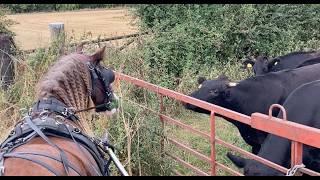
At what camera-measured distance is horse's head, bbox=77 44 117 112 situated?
3.96 metres

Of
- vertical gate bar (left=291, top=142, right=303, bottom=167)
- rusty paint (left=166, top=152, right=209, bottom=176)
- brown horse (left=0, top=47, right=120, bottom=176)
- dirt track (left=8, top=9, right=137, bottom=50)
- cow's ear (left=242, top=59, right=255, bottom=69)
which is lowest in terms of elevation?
dirt track (left=8, top=9, right=137, bottom=50)

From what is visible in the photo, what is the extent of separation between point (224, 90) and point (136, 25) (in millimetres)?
4804

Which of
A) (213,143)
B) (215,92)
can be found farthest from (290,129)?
(215,92)

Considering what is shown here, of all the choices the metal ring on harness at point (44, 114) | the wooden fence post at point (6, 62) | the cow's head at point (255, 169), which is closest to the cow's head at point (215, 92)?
the cow's head at point (255, 169)

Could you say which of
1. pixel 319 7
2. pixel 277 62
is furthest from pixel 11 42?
pixel 319 7

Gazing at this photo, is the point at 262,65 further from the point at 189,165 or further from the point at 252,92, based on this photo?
the point at 189,165

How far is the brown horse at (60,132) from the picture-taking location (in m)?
2.74

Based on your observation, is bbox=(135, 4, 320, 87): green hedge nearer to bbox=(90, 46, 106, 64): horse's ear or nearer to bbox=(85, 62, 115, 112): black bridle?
bbox=(85, 62, 115, 112): black bridle

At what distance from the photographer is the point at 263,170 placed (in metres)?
4.04

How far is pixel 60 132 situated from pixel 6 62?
4.96m

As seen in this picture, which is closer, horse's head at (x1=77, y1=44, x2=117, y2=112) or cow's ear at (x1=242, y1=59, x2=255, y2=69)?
horse's head at (x1=77, y1=44, x2=117, y2=112)

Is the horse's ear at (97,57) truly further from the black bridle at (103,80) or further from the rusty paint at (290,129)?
the rusty paint at (290,129)

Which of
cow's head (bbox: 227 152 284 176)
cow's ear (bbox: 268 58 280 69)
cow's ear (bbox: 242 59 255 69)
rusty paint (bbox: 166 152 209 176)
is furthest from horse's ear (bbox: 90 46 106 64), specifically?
cow's ear (bbox: 242 59 255 69)

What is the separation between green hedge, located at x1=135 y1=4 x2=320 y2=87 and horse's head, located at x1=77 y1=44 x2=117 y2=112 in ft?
15.0
